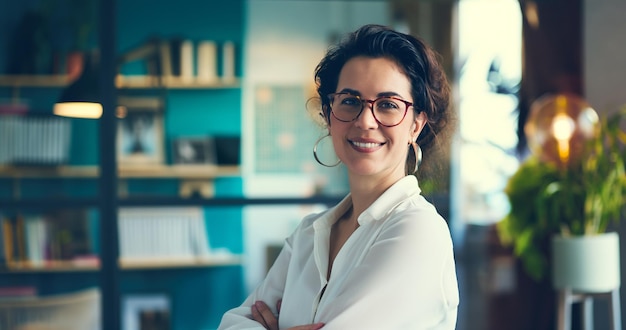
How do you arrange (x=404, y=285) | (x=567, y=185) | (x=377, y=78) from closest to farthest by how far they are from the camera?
(x=404, y=285) < (x=377, y=78) < (x=567, y=185)

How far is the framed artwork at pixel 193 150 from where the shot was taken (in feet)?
14.2

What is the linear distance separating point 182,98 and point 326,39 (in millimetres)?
842

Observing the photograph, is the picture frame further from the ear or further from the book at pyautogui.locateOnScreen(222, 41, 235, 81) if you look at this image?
the ear

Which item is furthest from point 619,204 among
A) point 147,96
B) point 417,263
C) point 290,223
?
point 417,263

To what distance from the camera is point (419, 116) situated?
1.60 meters

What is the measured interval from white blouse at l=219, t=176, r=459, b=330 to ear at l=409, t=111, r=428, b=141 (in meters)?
0.09

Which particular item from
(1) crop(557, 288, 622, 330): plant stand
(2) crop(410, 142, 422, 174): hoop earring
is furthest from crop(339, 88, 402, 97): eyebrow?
(1) crop(557, 288, 622, 330): plant stand

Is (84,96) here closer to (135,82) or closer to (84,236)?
(135,82)

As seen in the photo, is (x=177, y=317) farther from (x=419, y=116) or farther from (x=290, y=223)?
(x=419, y=116)

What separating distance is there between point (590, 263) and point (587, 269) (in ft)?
0.10

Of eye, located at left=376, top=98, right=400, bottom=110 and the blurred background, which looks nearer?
eye, located at left=376, top=98, right=400, bottom=110

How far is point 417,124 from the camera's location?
5.31ft

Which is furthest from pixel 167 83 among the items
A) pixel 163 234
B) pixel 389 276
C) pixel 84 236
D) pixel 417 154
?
pixel 389 276

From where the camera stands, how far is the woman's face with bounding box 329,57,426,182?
1533 mm
